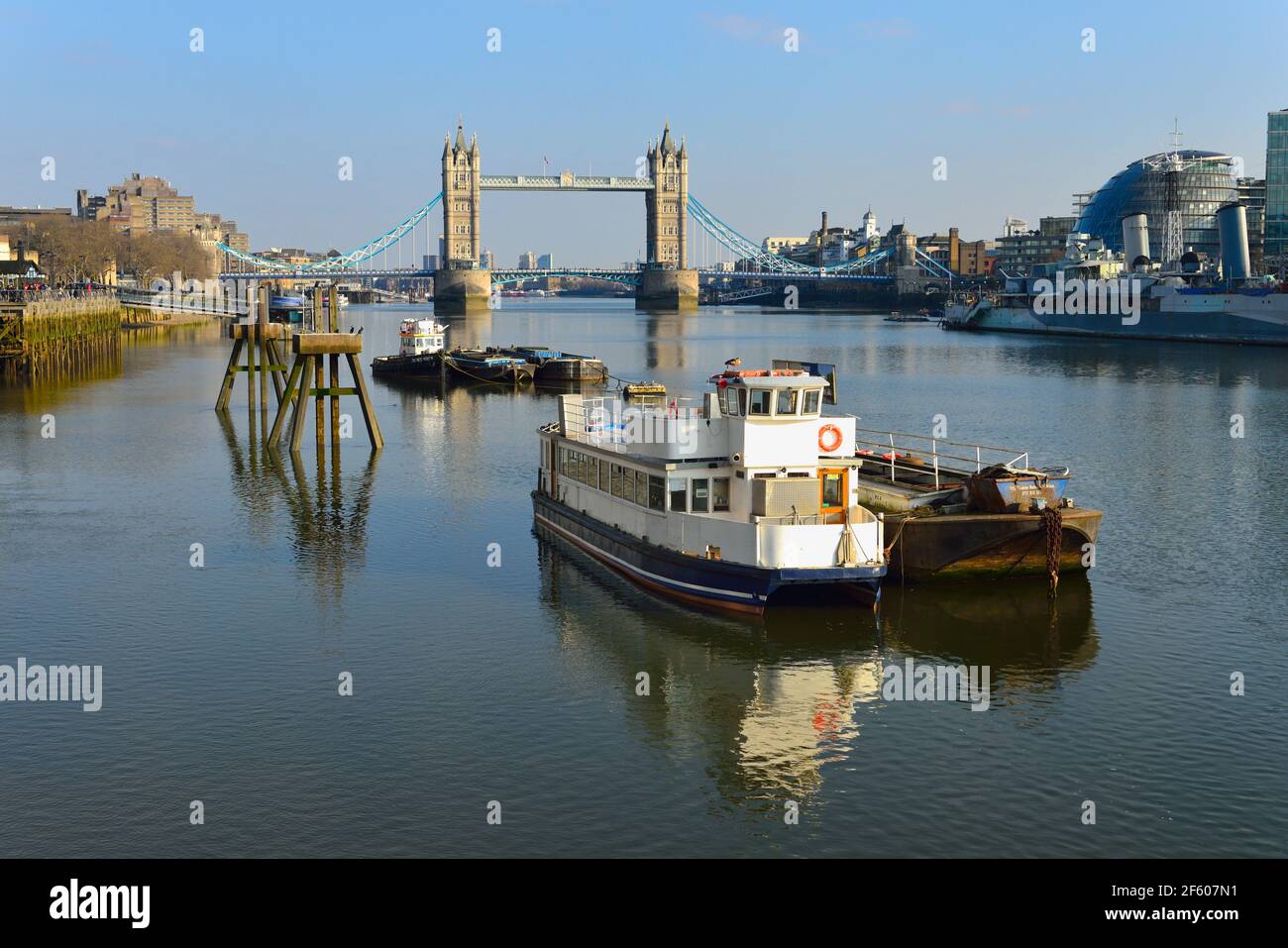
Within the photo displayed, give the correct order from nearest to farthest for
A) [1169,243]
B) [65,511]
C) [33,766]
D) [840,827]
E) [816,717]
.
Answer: [840,827], [33,766], [816,717], [65,511], [1169,243]

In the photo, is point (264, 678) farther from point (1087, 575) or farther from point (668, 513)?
point (1087, 575)

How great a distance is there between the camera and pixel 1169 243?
17138 cm

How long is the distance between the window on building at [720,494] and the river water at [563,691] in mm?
2274

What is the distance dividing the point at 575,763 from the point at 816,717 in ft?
14.8

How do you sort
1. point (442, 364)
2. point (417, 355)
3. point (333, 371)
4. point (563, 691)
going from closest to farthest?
point (563, 691)
point (333, 371)
point (442, 364)
point (417, 355)

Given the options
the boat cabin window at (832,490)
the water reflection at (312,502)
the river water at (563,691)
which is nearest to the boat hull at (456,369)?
the water reflection at (312,502)

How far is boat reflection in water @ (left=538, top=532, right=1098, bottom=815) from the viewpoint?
22469 millimetres

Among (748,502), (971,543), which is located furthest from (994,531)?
(748,502)

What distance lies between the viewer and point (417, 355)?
91438mm

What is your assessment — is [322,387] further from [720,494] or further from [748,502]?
[748,502]

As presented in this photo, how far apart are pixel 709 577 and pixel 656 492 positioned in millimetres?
2836

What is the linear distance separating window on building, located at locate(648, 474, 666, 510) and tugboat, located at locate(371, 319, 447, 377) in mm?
58985
